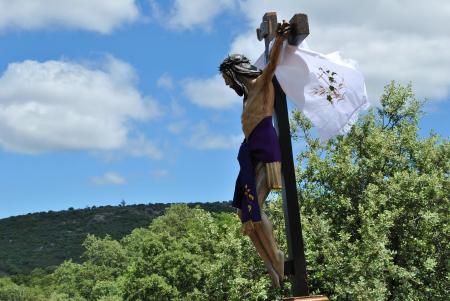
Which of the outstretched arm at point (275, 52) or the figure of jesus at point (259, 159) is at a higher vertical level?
the outstretched arm at point (275, 52)

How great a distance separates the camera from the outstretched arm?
20.7 ft

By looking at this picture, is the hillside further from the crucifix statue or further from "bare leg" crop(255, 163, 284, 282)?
"bare leg" crop(255, 163, 284, 282)

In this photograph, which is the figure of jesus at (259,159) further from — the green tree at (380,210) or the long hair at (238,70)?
the green tree at (380,210)

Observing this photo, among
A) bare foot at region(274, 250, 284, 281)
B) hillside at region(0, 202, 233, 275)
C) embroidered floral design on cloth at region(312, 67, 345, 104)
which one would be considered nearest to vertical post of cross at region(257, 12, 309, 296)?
bare foot at region(274, 250, 284, 281)

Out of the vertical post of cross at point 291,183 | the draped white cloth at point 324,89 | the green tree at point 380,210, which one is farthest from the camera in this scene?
the green tree at point 380,210

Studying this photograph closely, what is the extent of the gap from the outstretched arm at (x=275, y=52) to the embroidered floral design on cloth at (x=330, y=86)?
670 mm

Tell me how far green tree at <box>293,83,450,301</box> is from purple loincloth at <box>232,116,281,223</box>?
1229 cm

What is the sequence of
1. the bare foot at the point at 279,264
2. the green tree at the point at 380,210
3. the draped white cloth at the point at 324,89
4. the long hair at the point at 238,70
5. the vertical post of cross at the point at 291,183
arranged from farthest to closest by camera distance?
the green tree at the point at 380,210 < the draped white cloth at the point at 324,89 < the long hair at the point at 238,70 < the vertical post of cross at the point at 291,183 < the bare foot at the point at 279,264

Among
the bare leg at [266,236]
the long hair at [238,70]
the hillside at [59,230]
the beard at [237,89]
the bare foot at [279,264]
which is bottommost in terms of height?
the bare foot at [279,264]

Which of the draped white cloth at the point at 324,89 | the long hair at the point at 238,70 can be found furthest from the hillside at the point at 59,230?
the long hair at the point at 238,70

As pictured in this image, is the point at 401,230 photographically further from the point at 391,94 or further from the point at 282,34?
the point at 282,34

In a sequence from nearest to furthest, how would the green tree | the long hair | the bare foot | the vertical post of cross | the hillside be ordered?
the bare foot < the vertical post of cross < the long hair < the green tree < the hillside

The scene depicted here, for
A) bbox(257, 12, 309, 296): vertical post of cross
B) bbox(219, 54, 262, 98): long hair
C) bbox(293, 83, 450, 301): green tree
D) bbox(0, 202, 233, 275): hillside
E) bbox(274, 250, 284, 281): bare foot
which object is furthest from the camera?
bbox(0, 202, 233, 275): hillside

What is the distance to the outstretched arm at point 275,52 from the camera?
6.32 meters
